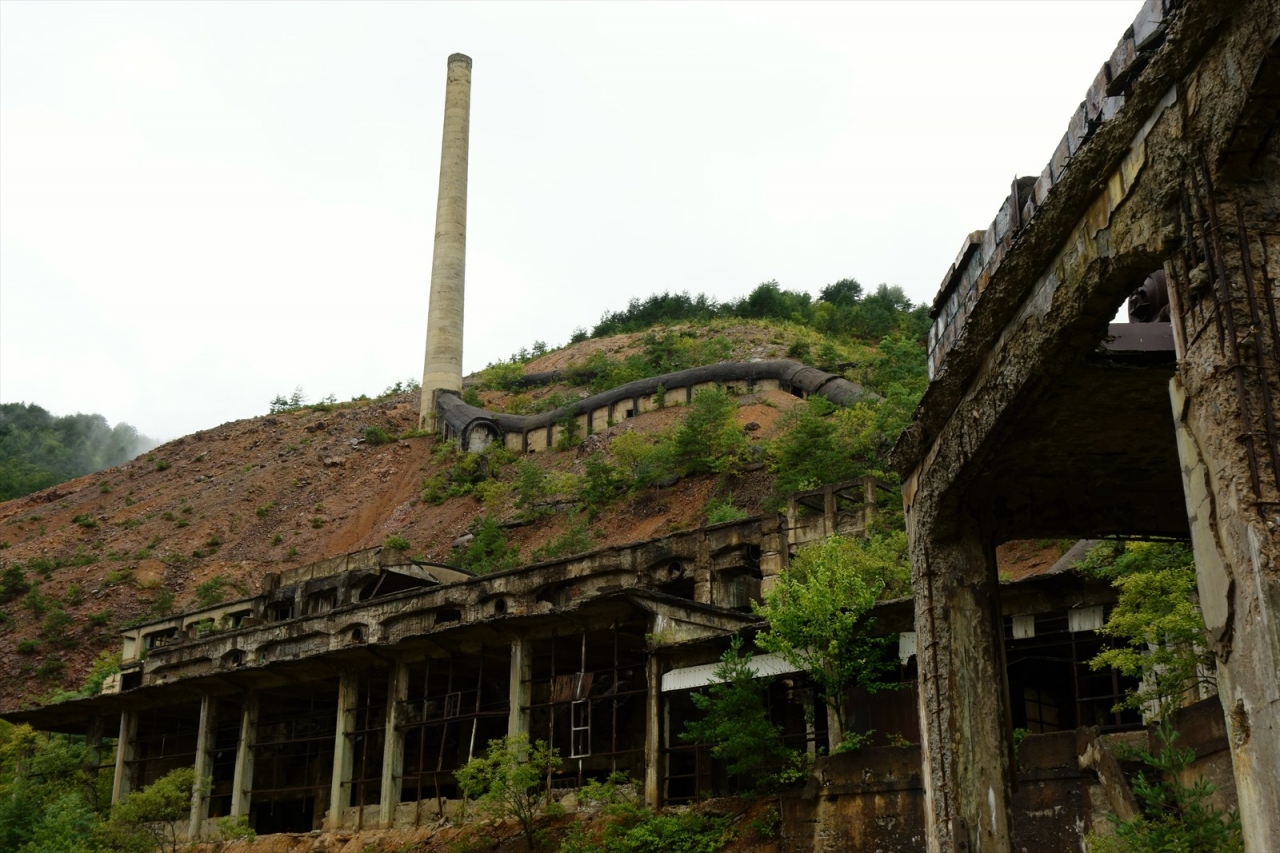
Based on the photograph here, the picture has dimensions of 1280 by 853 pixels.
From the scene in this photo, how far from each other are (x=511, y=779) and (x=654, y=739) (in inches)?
109

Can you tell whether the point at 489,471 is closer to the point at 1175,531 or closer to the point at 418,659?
the point at 418,659

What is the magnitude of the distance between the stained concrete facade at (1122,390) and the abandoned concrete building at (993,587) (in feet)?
0.07

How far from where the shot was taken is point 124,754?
36.8m

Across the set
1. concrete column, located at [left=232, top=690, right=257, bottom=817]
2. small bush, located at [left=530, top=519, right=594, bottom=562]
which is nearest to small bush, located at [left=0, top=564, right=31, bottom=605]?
small bush, located at [left=530, top=519, right=594, bottom=562]

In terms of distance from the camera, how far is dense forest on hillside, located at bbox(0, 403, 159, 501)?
85562 millimetres

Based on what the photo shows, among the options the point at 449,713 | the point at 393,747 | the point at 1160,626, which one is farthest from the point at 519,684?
the point at 1160,626

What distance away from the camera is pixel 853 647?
2191cm

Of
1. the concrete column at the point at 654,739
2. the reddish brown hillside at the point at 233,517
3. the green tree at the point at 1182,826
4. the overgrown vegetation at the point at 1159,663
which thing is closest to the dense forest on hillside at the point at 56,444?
the reddish brown hillside at the point at 233,517

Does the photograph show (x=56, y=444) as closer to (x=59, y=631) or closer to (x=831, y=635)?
(x=59, y=631)

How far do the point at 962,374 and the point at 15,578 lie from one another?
55456mm

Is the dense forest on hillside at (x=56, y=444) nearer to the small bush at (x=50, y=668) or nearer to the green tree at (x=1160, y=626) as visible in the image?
the small bush at (x=50, y=668)

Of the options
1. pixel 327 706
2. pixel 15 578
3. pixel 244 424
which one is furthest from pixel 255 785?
pixel 244 424

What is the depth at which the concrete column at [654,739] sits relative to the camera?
24350 mm

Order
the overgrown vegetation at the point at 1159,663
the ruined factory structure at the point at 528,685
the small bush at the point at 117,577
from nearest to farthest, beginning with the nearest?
the overgrown vegetation at the point at 1159,663
the ruined factory structure at the point at 528,685
the small bush at the point at 117,577
